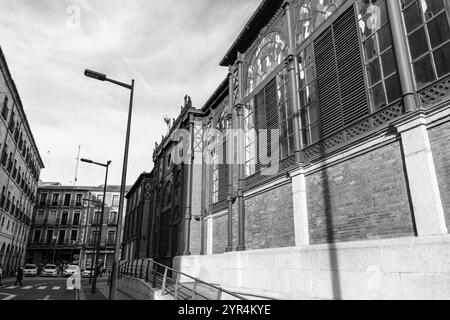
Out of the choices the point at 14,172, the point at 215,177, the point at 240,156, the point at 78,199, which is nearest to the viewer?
the point at 240,156

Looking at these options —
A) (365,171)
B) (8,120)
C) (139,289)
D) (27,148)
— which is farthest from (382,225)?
(27,148)

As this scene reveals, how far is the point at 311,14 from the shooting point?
1185 centimetres

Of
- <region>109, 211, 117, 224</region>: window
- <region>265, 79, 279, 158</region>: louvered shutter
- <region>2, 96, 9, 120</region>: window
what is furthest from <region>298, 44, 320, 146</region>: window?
<region>109, 211, 117, 224</region>: window

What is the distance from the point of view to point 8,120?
102 feet

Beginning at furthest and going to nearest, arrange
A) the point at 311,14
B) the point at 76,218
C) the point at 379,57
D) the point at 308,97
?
the point at 76,218, the point at 311,14, the point at 308,97, the point at 379,57

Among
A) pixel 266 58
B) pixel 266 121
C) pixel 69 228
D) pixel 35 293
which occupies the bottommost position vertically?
pixel 35 293

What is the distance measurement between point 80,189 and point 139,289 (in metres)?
53.5

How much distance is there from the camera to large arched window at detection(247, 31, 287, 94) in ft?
44.4

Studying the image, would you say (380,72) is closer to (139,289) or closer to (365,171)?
(365,171)

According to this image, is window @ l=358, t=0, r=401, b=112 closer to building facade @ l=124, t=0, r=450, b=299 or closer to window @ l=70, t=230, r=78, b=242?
building facade @ l=124, t=0, r=450, b=299

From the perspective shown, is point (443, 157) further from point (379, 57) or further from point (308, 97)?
point (308, 97)

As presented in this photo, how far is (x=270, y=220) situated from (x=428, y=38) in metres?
7.26

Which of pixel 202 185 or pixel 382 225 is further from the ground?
pixel 202 185

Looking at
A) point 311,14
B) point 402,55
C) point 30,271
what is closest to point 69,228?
point 30,271
